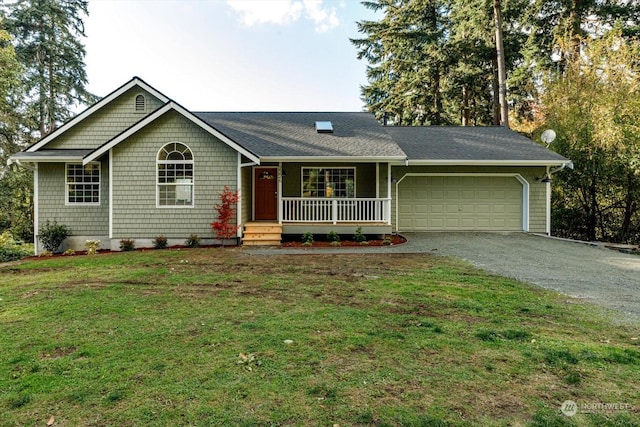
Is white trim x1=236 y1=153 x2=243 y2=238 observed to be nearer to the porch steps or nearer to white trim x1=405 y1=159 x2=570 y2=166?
the porch steps

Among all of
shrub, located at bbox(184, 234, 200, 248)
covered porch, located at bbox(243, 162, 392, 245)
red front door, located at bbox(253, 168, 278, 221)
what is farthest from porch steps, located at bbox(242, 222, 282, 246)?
red front door, located at bbox(253, 168, 278, 221)

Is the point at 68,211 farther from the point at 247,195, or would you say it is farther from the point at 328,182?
the point at 328,182

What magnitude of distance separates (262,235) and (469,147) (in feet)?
29.9

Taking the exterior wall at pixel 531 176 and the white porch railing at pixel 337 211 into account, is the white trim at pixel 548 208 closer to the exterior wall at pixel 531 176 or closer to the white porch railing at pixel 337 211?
the exterior wall at pixel 531 176

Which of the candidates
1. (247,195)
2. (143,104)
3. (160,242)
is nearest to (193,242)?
(160,242)

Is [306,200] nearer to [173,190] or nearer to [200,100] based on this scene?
[173,190]

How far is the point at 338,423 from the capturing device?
7.36ft

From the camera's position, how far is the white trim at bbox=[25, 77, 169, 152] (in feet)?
36.8

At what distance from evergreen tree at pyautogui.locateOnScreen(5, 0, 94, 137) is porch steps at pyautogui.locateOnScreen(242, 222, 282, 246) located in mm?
18228

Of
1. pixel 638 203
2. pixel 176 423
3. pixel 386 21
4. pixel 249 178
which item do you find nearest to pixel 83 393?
pixel 176 423

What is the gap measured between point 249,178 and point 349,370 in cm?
1006

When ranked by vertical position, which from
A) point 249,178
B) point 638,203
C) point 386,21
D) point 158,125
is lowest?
point 638,203

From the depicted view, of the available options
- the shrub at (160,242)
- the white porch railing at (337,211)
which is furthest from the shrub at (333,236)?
the shrub at (160,242)

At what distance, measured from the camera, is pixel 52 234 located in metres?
10.6
